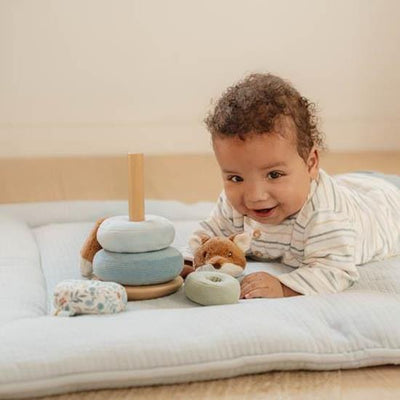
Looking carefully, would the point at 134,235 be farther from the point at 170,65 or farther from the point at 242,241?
the point at 170,65

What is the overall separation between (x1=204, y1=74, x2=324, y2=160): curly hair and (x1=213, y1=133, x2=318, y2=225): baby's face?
0.05 feet

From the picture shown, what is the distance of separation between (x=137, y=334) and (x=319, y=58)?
2.06 meters

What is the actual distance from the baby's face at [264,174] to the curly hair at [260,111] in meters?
0.01

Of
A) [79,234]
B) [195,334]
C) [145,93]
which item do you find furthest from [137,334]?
[145,93]

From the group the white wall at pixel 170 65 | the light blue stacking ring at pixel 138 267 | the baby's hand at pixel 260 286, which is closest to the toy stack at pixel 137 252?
the light blue stacking ring at pixel 138 267

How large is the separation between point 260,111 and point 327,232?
23cm

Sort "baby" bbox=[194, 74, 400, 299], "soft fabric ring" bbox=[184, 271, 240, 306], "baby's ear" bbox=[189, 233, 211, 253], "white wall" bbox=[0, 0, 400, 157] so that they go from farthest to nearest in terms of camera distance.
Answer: "white wall" bbox=[0, 0, 400, 157] < "baby's ear" bbox=[189, 233, 211, 253] < "baby" bbox=[194, 74, 400, 299] < "soft fabric ring" bbox=[184, 271, 240, 306]

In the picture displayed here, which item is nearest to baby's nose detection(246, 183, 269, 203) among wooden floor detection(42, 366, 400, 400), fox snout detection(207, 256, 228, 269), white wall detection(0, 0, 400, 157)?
fox snout detection(207, 256, 228, 269)

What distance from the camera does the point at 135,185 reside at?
3.66 ft

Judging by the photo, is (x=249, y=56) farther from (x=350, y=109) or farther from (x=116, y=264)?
(x=116, y=264)

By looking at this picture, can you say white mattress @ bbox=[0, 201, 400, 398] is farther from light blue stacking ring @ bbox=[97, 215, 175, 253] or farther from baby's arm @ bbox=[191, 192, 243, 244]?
baby's arm @ bbox=[191, 192, 243, 244]

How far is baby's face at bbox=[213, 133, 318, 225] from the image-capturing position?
117 cm

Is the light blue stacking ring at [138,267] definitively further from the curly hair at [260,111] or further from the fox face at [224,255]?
the curly hair at [260,111]

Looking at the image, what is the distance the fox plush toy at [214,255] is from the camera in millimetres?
1207
